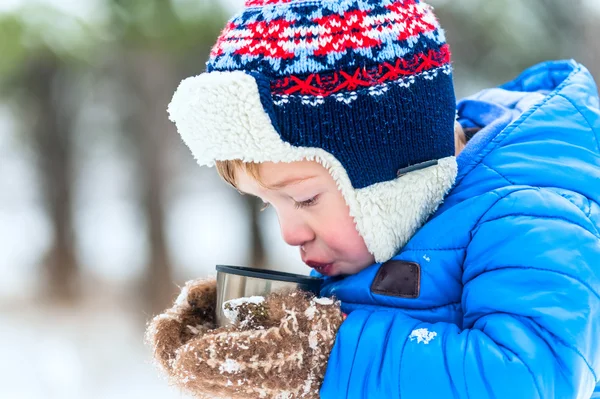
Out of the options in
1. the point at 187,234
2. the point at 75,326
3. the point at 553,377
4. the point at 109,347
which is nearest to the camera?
the point at 553,377

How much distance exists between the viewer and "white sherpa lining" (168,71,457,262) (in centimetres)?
76

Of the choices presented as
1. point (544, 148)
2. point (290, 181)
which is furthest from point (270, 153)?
point (544, 148)

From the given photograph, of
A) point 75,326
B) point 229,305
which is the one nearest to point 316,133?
point 229,305

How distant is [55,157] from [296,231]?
2.65 metres

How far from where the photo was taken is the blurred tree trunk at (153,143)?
3.09 meters

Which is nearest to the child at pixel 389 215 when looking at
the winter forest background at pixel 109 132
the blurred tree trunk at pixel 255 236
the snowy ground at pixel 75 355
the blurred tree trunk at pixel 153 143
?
the snowy ground at pixel 75 355

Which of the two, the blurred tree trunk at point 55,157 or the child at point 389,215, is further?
the blurred tree trunk at point 55,157

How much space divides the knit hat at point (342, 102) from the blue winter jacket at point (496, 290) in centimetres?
6

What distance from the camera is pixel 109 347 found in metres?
2.64

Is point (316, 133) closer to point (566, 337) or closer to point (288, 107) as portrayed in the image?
point (288, 107)

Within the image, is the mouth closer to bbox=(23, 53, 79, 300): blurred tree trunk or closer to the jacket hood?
the jacket hood

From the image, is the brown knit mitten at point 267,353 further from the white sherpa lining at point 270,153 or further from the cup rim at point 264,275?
the white sherpa lining at point 270,153

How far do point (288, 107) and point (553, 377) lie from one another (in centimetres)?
42

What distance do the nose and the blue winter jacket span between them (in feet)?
0.26
